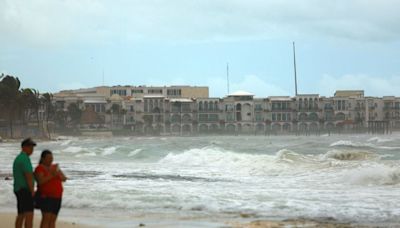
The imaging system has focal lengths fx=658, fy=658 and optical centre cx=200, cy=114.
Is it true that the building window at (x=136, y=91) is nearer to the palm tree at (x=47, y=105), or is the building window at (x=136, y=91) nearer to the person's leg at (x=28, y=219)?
the palm tree at (x=47, y=105)

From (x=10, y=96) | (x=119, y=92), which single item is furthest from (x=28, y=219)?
(x=119, y=92)

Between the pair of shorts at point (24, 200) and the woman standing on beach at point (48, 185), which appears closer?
the woman standing on beach at point (48, 185)

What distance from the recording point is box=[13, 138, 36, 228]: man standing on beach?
8.36 meters

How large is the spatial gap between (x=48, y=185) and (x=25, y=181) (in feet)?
1.09

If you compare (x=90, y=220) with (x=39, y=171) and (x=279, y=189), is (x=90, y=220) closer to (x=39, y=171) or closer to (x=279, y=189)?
(x=39, y=171)

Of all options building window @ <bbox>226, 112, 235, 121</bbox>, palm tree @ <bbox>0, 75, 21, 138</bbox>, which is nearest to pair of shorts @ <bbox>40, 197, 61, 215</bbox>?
palm tree @ <bbox>0, 75, 21, 138</bbox>

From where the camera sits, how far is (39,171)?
27.4 ft

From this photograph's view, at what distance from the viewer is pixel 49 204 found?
27.6 ft

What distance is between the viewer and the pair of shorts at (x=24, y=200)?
8.49 metres

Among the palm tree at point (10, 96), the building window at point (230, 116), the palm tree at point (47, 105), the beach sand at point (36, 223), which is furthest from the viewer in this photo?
the building window at point (230, 116)

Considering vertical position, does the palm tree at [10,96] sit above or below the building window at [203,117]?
above

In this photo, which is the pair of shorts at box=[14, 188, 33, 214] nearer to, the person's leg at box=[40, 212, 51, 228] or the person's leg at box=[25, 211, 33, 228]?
the person's leg at box=[25, 211, 33, 228]

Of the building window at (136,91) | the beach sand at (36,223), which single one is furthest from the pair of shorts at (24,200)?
the building window at (136,91)

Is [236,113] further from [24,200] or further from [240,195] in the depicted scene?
[24,200]
